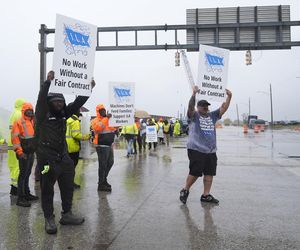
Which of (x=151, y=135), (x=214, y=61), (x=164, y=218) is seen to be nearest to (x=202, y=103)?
(x=214, y=61)

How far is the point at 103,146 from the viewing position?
7.71 meters

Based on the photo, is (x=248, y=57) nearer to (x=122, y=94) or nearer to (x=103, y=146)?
(x=122, y=94)

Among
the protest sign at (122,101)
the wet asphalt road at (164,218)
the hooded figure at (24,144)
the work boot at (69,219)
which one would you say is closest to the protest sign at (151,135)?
the protest sign at (122,101)

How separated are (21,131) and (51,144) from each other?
186 cm

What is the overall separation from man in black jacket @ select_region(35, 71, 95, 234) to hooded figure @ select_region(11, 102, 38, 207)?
56.5 inches

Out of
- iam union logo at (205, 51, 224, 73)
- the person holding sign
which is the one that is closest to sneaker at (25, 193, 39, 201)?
the person holding sign

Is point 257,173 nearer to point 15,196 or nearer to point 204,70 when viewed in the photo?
point 204,70

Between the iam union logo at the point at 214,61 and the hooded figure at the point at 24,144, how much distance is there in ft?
10.6

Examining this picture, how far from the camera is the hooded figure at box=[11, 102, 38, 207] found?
635 centimetres

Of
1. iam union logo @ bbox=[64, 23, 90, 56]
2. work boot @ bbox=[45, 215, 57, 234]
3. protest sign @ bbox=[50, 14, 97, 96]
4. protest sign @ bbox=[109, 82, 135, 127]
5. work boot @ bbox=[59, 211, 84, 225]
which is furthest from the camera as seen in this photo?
protest sign @ bbox=[109, 82, 135, 127]

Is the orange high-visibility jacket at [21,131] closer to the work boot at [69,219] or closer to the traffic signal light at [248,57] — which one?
the work boot at [69,219]

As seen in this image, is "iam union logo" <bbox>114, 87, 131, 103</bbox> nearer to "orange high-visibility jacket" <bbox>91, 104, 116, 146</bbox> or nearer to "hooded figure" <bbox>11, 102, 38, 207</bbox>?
"orange high-visibility jacket" <bbox>91, 104, 116, 146</bbox>

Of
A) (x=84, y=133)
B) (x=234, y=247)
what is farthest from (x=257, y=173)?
(x=234, y=247)

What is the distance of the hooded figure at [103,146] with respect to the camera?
299 inches
